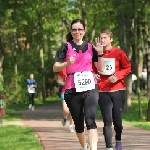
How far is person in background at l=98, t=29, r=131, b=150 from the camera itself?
9.16 metres

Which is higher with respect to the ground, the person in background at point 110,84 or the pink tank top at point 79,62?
the pink tank top at point 79,62

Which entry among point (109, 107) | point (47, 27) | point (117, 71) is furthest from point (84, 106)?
point (47, 27)

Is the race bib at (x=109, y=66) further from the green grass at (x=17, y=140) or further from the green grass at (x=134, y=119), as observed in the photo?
the green grass at (x=134, y=119)

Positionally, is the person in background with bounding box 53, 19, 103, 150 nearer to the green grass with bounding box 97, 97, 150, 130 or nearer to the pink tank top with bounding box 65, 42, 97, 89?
the pink tank top with bounding box 65, 42, 97, 89

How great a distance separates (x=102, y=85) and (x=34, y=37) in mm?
29103

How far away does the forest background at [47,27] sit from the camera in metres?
25.0

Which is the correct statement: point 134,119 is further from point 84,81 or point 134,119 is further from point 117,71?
point 84,81

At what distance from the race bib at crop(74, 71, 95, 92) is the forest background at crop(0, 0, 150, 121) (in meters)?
13.2

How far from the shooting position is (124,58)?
30.8ft

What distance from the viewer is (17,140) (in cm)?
1182

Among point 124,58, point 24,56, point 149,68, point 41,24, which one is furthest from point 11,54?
point 124,58

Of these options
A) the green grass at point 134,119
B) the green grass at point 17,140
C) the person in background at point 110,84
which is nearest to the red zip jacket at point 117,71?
the person in background at point 110,84

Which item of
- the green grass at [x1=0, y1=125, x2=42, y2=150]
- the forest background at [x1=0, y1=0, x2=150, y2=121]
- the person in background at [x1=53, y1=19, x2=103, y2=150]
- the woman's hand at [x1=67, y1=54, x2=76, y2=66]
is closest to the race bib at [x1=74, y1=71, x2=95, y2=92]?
the person in background at [x1=53, y1=19, x2=103, y2=150]

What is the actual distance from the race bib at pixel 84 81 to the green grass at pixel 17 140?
2.31 m
